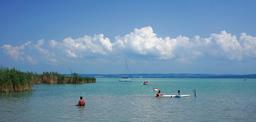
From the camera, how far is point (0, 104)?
42812mm

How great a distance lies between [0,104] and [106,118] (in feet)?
51.1

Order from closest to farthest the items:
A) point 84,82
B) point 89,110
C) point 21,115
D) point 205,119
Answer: point 205,119 < point 21,115 < point 89,110 < point 84,82

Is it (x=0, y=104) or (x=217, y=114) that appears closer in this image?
(x=217, y=114)

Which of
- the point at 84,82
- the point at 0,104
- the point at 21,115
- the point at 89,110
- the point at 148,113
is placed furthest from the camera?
the point at 84,82

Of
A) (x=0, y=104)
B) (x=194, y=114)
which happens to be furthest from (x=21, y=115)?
(x=194, y=114)

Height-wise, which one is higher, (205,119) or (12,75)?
(12,75)

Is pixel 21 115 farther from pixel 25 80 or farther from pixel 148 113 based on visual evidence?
pixel 25 80

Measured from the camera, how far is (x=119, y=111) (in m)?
37.4

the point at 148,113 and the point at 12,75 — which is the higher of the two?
Result: the point at 12,75

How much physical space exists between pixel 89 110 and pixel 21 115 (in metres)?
6.94

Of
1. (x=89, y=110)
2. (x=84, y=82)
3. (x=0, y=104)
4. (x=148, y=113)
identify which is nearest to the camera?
(x=148, y=113)

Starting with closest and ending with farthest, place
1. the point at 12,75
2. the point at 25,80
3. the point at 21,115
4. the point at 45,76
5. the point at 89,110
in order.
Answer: the point at 21,115, the point at 89,110, the point at 12,75, the point at 25,80, the point at 45,76

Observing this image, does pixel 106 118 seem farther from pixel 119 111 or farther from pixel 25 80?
pixel 25 80

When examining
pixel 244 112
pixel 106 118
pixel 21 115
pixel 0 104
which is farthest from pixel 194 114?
pixel 0 104
